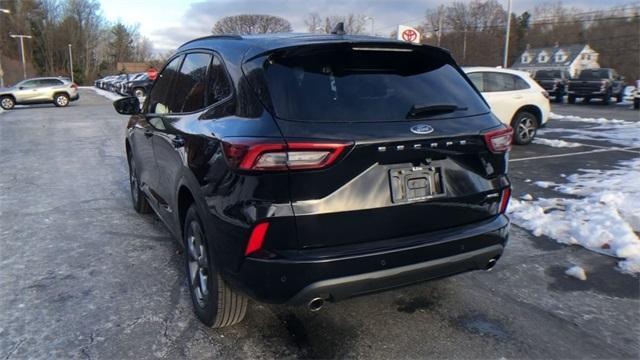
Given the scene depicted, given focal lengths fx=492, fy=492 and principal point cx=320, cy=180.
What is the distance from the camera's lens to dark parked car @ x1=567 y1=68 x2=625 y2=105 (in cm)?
2602

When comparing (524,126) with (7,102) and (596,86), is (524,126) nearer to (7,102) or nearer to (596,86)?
(596,86)

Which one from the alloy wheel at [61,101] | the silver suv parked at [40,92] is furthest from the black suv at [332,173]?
the silver suv parked at [40,92]

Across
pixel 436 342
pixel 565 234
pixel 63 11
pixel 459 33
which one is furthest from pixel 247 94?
pixel 63 11

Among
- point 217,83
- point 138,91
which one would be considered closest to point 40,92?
point 138,91

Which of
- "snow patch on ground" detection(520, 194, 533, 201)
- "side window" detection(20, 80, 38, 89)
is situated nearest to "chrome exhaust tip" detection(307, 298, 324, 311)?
"snow patch on ground" detection(520, 194, 533, 201)

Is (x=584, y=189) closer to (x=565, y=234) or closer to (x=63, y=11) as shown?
(x=565, y=234)

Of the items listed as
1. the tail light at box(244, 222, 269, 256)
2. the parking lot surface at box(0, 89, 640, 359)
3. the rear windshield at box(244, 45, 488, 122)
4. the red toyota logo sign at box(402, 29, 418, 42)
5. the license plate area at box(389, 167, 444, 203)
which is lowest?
the parking lot surface at box(0, 89, 640, 359)

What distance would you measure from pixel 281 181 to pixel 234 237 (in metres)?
0.43

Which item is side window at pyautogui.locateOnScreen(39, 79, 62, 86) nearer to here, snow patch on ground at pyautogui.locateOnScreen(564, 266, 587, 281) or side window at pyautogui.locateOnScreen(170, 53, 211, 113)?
side window at pyautogui.locateOnScreen(170, 53, 211, 113)

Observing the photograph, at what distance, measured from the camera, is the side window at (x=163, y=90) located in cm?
420

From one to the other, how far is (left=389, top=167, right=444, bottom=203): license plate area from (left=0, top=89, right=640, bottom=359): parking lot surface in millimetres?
949

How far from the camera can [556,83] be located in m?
28.5

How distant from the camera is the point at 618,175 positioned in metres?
7.58

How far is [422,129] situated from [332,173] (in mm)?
598
